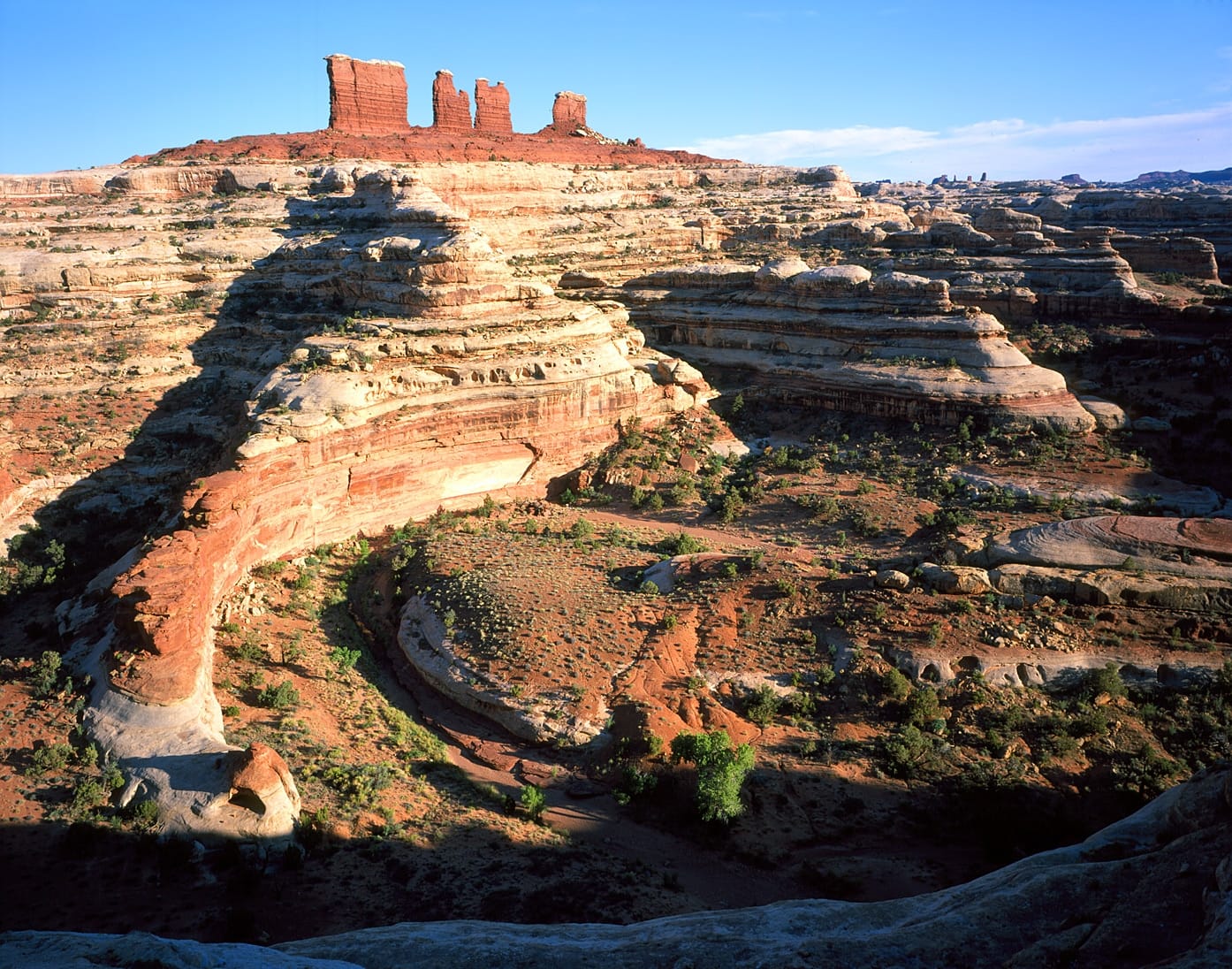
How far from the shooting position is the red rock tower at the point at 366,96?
196 feet

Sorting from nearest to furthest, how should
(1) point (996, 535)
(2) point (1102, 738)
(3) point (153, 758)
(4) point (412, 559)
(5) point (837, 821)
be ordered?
(3) point (153, 758), (5) point (837, 821), (2) point (1102, 738), (1) point (996, 535), (4) point (412, 559)

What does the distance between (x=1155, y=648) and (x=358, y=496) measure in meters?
18.1

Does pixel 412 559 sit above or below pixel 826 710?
above

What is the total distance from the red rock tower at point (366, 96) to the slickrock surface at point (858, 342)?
37.4 metres

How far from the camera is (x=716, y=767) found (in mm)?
13578

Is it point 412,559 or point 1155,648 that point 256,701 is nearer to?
point 412,559

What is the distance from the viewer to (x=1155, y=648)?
15.6 meters

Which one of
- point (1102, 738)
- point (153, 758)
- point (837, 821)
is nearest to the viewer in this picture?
point (153, 758)

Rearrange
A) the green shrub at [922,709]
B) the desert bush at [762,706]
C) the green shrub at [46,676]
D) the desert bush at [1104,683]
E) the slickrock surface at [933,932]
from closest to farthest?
the slickrock surface at [933,932] < the green shrub at [46,676] < the desert bush at [1104,683] < the green shrub at [922,709] < the desert bush at [762,706]

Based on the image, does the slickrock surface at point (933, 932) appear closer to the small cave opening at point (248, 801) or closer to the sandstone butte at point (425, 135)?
the small cave opening at point (248, 801)

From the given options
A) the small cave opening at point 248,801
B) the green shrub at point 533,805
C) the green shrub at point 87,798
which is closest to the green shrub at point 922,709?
the green shrub at point 533,805

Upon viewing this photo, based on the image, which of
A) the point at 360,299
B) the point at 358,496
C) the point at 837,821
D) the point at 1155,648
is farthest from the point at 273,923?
the point at 360,299

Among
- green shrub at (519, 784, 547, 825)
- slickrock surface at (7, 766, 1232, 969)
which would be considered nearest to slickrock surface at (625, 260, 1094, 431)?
slickrock surface at (7, 766, 1232, 969)

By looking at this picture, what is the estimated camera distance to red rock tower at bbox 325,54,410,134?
196 ft
